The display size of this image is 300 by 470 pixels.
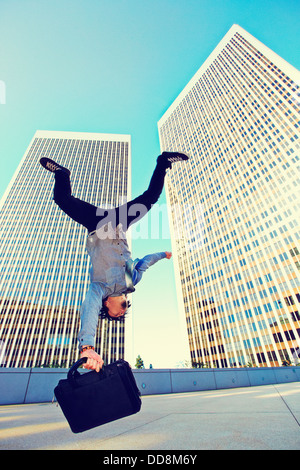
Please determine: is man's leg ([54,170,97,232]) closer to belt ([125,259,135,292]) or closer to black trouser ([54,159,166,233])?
black trouser ([54,159,166,233])

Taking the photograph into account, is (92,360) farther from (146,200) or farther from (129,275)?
(146,200)

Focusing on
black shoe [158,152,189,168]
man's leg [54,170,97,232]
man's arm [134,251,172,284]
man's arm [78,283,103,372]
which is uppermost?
A: black shoe [158,152,189,168]

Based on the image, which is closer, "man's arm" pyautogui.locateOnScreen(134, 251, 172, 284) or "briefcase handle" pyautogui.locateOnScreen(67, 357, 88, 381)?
"briefcase handle" pyautogui.locateOnScreen(67, 357, 88, 381)

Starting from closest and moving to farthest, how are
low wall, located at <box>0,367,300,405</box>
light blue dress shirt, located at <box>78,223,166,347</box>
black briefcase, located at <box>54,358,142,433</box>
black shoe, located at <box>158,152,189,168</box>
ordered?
black briefcase, located at <box>54,358,142,433</box>, light blue dress shirt, located at <box>78,223,166,347</box>, black shoe, located at <box>158,152,189,168</box>, low wall, located at <box>0,367,300,405</box>

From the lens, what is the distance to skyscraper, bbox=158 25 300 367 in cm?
4700

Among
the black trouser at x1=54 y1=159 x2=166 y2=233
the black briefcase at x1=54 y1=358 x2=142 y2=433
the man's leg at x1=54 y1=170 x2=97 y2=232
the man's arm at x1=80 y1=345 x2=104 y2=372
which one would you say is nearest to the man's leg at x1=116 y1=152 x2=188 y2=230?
the black trouser at x1=54 y1=159 x2=166 y2=233

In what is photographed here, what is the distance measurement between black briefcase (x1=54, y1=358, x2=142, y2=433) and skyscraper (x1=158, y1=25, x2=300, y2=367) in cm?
5263

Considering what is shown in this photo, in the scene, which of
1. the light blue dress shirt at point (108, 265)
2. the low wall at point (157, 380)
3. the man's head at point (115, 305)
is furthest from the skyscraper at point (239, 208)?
the light blue dress shirt at point (108, 265)

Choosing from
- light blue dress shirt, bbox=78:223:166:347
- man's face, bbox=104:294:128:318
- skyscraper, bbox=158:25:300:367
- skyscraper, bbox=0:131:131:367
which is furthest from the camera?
skyscraper, bbox=0:131:131:367

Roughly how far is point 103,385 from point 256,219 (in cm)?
5909

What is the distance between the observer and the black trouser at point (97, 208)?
9.22 ft

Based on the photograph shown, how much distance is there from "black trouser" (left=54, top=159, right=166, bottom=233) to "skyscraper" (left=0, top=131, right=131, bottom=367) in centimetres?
4546

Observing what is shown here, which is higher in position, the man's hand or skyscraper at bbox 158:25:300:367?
skyscraper at bbox 158:25:300:367

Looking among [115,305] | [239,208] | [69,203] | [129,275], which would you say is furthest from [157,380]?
[239,208]
